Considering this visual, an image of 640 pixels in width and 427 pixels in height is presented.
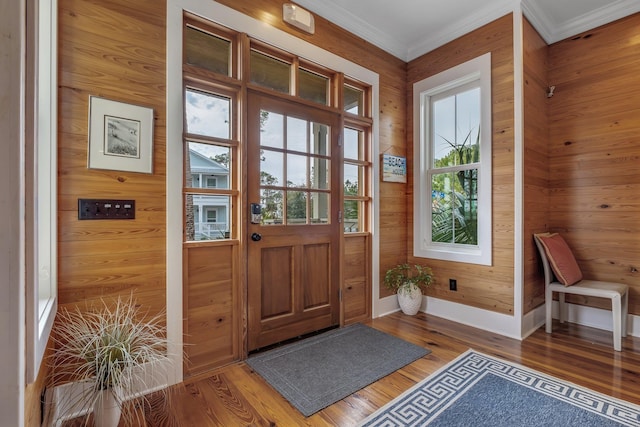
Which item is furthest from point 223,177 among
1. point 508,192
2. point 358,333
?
point 508,192

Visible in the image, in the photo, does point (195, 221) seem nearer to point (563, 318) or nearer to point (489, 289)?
point (489, 289)

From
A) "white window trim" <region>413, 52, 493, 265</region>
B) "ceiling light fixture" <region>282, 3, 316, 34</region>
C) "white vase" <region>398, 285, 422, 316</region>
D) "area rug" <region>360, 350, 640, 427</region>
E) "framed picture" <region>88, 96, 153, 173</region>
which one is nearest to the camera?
"area rug" <region>360, 350, 640, 427</region>

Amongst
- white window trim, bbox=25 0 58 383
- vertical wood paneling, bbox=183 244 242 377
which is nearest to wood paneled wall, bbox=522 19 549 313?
vertical wood paneling, bbox=183 244 242 377

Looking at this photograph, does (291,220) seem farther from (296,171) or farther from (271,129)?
(271,129)

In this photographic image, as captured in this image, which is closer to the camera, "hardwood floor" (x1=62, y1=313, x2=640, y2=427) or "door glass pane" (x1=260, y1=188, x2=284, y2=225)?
"hardwood floor" (x1=62, y1=313, x2=640, y2=427)

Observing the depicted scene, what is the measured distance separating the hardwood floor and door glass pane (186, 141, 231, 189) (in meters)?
1.27

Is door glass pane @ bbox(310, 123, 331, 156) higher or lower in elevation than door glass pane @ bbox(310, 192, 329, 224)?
higher

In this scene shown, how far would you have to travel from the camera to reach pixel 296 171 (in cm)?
253

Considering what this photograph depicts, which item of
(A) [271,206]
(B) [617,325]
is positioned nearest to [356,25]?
(A) [271,206]

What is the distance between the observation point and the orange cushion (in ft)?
8.37

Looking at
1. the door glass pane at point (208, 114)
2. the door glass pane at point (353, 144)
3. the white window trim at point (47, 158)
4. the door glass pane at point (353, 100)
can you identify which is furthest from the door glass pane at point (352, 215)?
the white window trim at point (47, 158)

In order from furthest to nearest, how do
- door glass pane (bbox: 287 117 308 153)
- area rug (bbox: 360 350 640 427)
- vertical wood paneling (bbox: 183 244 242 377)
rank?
door glass pane (bbox: 287 117 308 153) → vertical wood paneling (bbox: 183 244 242 377) → area rug (bbox: 360 350 640 427)

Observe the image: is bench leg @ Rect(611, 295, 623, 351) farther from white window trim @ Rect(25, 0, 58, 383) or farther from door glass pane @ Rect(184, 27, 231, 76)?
white window trim @ Rect(25, 0, 58, 383)

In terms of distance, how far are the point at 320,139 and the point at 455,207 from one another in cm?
152
